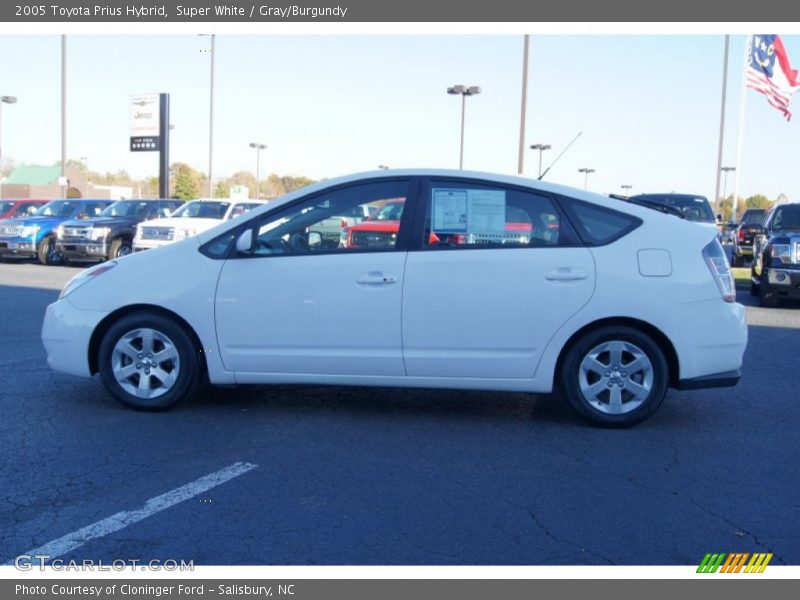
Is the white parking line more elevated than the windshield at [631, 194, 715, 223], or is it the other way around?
the windshield at [631, 194, 715, 223]

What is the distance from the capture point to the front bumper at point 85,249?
68.1ft

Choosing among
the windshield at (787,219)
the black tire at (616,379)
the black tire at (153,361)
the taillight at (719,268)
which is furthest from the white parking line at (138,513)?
the windshield at (787,219)

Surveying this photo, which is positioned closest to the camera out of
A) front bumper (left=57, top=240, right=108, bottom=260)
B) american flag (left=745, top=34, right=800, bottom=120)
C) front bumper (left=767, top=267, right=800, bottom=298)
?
front bumper (left=767, top=267, right=800, bottom=298)

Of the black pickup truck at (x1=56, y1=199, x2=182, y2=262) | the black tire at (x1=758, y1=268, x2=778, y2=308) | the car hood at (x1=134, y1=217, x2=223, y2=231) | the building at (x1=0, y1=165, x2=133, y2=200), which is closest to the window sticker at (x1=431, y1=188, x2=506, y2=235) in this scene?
A: the black tire at (x1=758, y1=268, x2=778, y2=308)

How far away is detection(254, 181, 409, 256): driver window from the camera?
241 inches

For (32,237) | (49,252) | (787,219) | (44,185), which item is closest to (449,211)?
(787,219)

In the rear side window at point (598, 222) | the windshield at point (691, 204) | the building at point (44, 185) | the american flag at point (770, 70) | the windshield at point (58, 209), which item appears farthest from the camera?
the building at point (44, 185)

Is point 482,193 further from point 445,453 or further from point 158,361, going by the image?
point 158,361

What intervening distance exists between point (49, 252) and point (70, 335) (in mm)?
17373

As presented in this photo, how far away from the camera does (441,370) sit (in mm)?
5996

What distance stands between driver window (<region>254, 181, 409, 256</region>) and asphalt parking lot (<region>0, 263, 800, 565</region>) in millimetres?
1228

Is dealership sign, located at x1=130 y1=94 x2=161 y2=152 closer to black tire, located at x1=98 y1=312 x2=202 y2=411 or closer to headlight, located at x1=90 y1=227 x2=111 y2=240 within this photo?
headlight, located at x1=90 y1=227 x2=111 y2=240

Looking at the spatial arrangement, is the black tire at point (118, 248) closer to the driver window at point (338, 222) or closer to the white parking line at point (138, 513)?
the driver window at point (338, 222)

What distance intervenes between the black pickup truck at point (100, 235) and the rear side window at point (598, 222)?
16770mm
